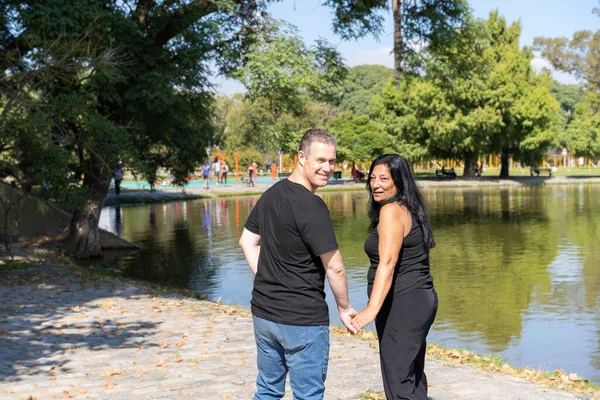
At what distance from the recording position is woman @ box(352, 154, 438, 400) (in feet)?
15.5

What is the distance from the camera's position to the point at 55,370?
23.2 ft

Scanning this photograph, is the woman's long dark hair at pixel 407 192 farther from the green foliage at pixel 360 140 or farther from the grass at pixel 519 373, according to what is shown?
the green foliage at pixel 360 140

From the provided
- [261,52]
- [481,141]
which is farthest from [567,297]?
[481,141]

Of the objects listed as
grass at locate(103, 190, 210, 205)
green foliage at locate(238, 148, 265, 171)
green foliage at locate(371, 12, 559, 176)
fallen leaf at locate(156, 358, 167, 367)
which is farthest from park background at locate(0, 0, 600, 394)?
green foliage at locate(238, 148, 265, 171)

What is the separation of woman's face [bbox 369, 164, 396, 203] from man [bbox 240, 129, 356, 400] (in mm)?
720

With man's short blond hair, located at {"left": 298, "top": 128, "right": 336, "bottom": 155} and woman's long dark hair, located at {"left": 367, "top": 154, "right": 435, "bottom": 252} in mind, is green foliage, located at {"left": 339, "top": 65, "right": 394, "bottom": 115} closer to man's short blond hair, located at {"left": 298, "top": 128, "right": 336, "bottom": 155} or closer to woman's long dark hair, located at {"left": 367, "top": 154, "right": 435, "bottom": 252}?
woman's long dark hair, located at {"left": 367, "top": 154, "right": 435, "bottom": 252}

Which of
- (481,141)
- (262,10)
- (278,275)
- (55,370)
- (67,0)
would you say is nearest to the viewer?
(278,275)

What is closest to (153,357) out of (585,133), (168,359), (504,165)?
(168,359)

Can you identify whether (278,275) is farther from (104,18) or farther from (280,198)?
(104,18)

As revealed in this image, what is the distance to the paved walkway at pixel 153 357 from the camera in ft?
20.8

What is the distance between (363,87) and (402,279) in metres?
102

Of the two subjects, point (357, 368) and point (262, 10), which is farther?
point (262, 10)

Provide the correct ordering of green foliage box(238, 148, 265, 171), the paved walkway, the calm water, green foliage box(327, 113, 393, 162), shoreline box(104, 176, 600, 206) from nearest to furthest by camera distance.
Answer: the paved walkway
the calm water
shoreline box(104, 176, 600, 206)
green foliage box(327, 113, 393, 162)
green foliage box(238, 148, 265, 171)

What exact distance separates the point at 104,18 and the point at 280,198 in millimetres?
12878
